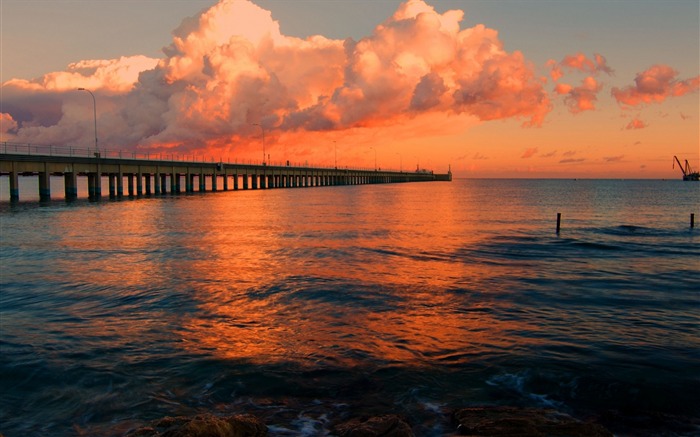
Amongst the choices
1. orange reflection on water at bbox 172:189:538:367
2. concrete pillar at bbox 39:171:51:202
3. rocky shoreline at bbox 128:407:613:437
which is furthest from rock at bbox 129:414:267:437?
concrete pillar at bbox 39:171:51:202

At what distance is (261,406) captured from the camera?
8.99 meters

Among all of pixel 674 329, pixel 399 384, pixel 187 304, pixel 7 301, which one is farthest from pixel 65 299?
pixel 674 329

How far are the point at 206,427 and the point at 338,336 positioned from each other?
6210 millimetres

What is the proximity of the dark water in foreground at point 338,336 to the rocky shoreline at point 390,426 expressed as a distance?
0.41 meters

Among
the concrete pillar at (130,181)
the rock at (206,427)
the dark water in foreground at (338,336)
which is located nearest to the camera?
the rock at (206,427)

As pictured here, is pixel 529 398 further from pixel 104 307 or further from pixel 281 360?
pixel 104 307

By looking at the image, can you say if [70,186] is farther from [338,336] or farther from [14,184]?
[338,336]

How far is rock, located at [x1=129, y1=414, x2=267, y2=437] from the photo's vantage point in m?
6.97

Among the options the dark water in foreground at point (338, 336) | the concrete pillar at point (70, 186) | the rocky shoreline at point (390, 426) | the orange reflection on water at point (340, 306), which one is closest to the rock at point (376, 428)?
the rocky shoreline at point (390, 426)

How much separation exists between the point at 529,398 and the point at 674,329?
691cm

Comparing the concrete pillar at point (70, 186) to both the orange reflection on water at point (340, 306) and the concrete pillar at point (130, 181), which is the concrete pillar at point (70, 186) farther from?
the orange reflection on water at point (340, 306)

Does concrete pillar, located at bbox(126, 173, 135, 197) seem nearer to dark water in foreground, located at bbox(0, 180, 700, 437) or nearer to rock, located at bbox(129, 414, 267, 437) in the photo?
dark water in foreground, located at bbox(0, 180, 700, 437)

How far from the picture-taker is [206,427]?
7.02 m

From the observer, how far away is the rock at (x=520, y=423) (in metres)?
7.35
